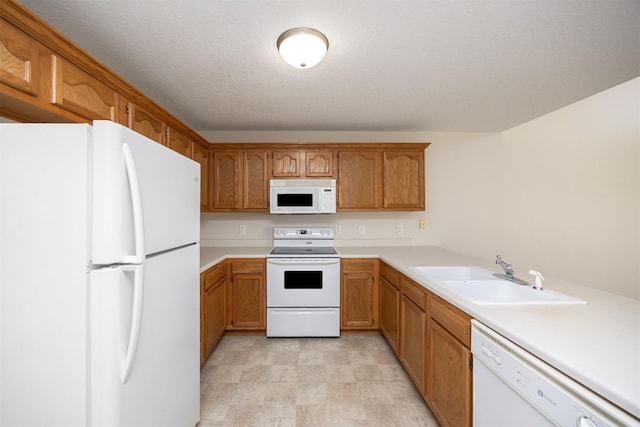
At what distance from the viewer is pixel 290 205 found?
2994 mm

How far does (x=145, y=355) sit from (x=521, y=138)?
422cm

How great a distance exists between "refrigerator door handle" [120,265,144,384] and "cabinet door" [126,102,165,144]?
1.24 meters

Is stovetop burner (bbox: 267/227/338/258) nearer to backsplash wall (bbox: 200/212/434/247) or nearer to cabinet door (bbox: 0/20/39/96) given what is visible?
backsplash wall (bbox: 200/212/434/247)

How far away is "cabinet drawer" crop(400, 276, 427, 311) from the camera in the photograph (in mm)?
1764

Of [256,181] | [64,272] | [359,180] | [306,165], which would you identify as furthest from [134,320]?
[359,180]

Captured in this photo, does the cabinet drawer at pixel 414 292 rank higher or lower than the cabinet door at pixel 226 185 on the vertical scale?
lower

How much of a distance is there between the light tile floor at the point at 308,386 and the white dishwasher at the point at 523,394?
31.5 inches

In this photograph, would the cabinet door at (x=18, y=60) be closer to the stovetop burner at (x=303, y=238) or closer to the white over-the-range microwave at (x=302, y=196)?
the white over-the-range microwave at (x=302, y=196)

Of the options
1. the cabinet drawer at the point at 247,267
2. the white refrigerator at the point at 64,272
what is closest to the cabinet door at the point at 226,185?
the cabinet drawer at the point at 247,267

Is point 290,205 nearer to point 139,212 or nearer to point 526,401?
point 139,212

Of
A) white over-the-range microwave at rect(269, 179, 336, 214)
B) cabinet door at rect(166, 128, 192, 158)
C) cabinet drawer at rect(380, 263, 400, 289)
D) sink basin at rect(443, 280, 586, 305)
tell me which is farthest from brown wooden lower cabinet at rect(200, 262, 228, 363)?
sink basin at rect(443, 280, 586, 305)

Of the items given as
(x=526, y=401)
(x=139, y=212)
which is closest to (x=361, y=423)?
(x=526, y=401)

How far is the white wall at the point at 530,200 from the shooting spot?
3.23 m

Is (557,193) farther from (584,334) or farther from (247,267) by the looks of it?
(247,267)
